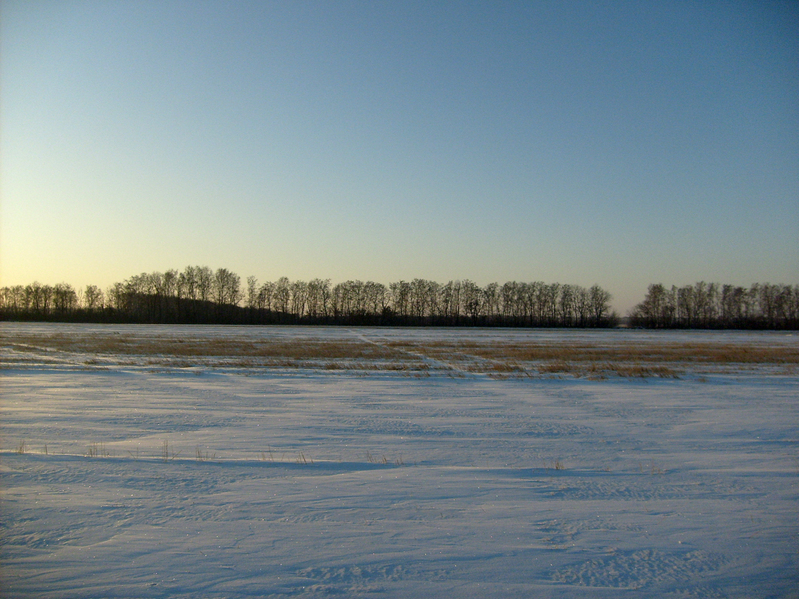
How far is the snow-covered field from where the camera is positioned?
16.0ft

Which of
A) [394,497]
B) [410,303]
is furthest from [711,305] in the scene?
[394,497]

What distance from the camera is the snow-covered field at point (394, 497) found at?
4.88 m

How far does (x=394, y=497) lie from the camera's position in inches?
274

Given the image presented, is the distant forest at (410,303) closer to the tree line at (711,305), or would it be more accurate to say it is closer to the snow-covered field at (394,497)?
the tree line at (711,305)

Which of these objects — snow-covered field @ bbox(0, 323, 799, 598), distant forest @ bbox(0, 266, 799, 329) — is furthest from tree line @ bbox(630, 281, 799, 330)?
snow-covered field @ bbox(0, 323, 799, 598)

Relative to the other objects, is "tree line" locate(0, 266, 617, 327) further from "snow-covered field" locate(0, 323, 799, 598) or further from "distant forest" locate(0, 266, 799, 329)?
"snow-covered field" locate(0, 323, 799, 598)

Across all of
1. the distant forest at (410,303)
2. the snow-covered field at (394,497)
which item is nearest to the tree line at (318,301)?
the distant forest at (410,303)

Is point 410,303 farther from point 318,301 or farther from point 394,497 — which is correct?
point 394,497

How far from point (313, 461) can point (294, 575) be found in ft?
13.2

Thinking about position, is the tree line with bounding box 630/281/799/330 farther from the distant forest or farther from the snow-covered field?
the snow-covered field

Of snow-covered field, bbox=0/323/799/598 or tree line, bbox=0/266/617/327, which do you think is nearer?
snow-covered field, bbox=0/323/799/598

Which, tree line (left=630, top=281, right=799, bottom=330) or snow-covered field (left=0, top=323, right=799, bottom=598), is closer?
snow-covered field (left=0, top=323, right=799, bottom=598)

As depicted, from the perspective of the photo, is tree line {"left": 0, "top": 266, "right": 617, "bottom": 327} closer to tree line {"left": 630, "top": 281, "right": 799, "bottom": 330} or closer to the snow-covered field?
tree line {"left": 630, "top": 281, "right": 799, "bottom": 330}

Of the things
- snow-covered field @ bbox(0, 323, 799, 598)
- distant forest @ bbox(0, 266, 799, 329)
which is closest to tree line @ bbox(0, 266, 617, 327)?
distant forest @ bbox(0, 266, 799, 329)
